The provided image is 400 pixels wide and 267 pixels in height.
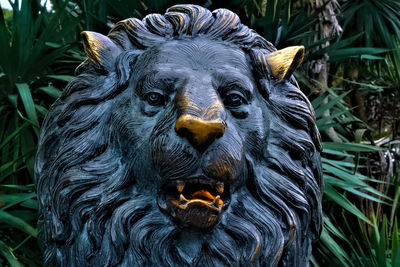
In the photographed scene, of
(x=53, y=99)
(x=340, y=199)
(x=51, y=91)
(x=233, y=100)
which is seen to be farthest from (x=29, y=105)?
(x=340, y=199)

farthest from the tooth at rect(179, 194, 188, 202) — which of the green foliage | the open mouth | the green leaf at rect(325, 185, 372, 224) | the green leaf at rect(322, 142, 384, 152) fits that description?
the green leaf at rect(322, 142, 384, 152)

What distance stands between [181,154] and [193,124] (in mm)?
108

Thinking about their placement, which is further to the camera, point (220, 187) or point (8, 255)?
point (8, 255)

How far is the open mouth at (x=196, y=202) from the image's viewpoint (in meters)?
1.86

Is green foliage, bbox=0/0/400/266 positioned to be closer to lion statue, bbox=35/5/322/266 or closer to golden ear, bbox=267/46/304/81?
lion statue, bbox=35/5/322/266

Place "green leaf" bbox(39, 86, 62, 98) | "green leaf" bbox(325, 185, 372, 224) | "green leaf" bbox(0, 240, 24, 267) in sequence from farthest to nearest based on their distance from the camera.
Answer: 1. "green leaf" bbox(325, 185, 372, 224)
2. "green leaf" bbox(39, 86, 62, 98)
3. "green leaf" bbox(0, 240, 24, 267)

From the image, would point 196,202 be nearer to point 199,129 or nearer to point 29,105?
point 199,129

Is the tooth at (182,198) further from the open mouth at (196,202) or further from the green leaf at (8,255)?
the green leaf at (8,255)

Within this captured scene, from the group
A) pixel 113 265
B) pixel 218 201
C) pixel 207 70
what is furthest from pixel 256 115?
pixel 113 265

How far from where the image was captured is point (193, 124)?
1.84 meters

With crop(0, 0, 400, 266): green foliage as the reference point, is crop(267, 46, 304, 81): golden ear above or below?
above

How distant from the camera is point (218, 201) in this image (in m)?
1.90

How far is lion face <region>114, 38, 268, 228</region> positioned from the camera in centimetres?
187

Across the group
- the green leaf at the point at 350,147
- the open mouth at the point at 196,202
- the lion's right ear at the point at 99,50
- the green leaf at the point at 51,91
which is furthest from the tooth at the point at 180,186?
the green leaf at the point at 350,147
